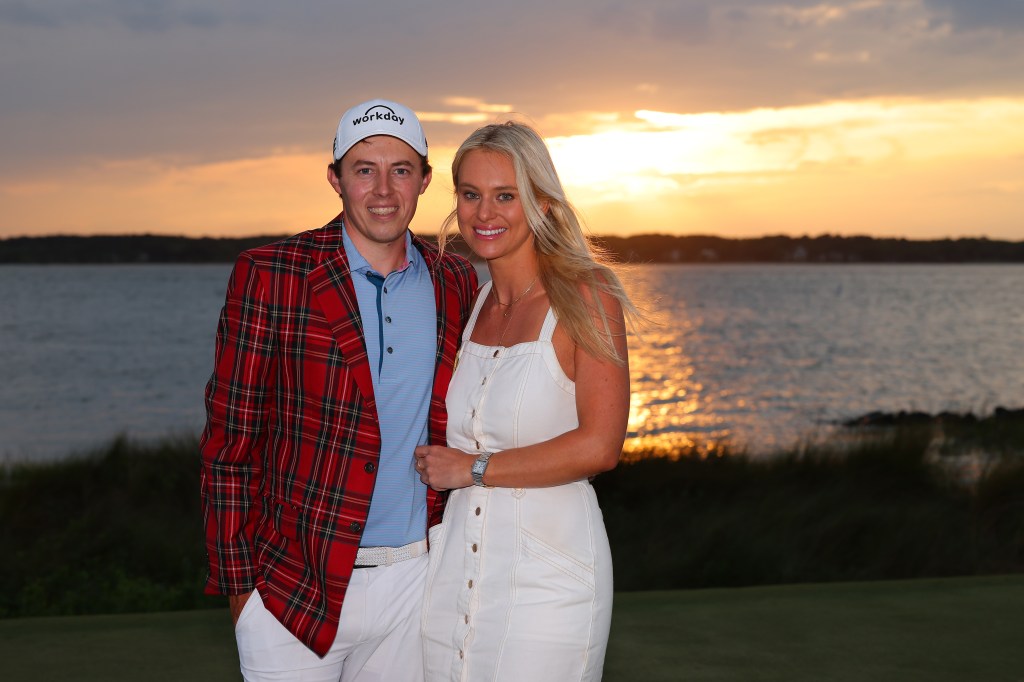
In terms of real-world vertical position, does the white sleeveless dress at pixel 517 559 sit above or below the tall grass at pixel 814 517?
above

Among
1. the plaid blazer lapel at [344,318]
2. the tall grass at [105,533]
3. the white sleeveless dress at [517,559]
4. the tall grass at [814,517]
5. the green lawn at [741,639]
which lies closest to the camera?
the white sleeveless dress at [517,559]

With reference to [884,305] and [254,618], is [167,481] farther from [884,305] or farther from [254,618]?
[884,305]

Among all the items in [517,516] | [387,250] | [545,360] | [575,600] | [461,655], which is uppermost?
[387,250]

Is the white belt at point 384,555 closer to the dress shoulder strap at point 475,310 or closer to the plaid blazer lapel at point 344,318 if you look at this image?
the plaid blazer lapel at point 344,318

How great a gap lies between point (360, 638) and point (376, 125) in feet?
3.94

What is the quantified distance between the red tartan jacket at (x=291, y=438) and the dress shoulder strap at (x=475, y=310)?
345 mm

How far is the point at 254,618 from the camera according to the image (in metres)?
2.37

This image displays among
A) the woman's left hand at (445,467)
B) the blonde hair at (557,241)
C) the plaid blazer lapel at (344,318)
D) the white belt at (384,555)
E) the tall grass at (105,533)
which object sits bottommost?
the tall grass at (105,533)

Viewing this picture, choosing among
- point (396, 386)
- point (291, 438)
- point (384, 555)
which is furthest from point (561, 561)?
point (291, 438)

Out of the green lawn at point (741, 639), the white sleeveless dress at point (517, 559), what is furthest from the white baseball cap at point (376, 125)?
the green lawn at point (741, 639)

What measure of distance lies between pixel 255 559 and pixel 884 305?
65.8 meters

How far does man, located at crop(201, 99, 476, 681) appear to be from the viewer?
234 cm

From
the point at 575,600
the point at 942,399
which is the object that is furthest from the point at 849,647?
the point at 942,399

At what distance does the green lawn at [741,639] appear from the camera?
3.66 meters
